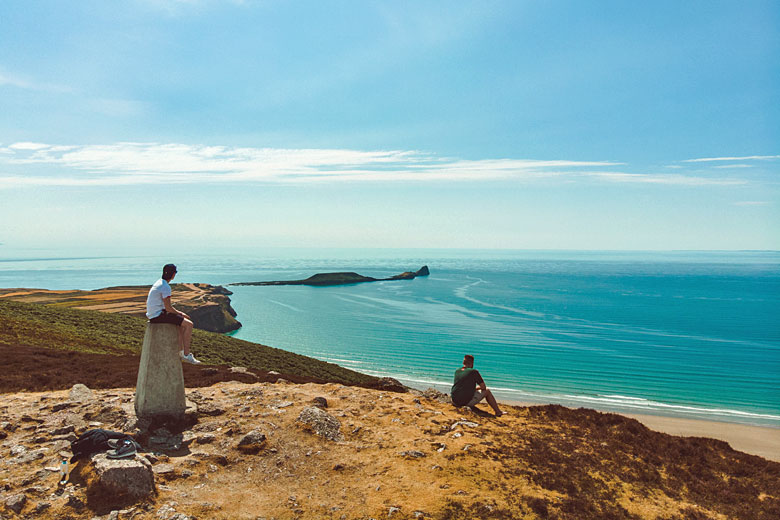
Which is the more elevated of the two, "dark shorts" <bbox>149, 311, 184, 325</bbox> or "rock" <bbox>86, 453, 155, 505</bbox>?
"dark shorts" <bbox>149, 311, 184, 325</bbox>

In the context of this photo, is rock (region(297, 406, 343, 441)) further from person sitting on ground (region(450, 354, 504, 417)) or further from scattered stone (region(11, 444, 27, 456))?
scattered stone (region(11, 444, 27, 456))

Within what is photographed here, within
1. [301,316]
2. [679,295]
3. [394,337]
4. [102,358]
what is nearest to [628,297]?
[679,295]

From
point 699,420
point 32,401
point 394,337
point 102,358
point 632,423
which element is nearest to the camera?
point 32,401

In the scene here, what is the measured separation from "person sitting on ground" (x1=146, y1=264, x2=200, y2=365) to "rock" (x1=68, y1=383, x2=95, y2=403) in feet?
12.7

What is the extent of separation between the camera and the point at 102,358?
2003 centimetres

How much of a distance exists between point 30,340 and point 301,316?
90605 mm

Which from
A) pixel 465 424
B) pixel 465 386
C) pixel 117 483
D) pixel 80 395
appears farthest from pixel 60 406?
pixel 465 386

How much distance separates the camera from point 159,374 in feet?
37.3

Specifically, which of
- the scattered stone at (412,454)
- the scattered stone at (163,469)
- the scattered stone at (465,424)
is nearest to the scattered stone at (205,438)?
the scattered stone at (163,469)

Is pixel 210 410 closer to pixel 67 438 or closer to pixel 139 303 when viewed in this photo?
pixel 67 438

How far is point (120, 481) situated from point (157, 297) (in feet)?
15.2

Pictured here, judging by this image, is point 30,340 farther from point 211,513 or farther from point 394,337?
point 394,337

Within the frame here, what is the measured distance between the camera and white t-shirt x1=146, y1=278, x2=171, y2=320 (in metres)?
10.8

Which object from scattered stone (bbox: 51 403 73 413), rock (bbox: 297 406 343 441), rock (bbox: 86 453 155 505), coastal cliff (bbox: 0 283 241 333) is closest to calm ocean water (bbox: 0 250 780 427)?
coastal cliff (bbox: 0 283 241 333)
